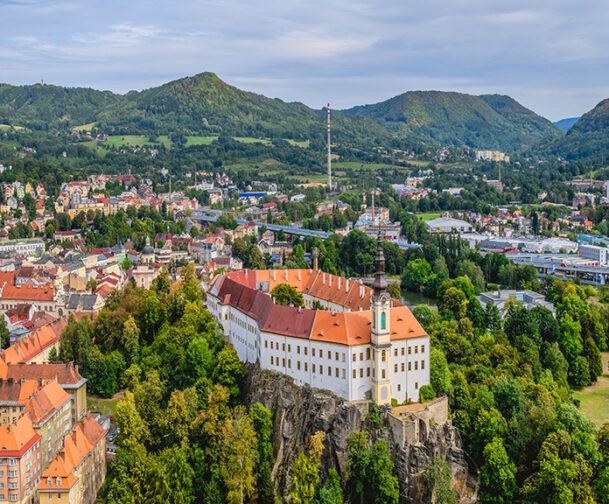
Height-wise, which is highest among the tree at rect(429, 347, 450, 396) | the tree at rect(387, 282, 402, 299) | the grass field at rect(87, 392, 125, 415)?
the tree at rect(429, 347, 450, 396)

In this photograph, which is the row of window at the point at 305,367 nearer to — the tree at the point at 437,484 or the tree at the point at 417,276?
the tree at the point at 437,484

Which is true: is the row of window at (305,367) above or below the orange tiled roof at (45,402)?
above

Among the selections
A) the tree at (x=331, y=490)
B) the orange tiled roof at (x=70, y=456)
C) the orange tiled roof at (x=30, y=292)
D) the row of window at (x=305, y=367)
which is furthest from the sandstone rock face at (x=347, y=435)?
the orange tiled roof at (x=30, y=292)

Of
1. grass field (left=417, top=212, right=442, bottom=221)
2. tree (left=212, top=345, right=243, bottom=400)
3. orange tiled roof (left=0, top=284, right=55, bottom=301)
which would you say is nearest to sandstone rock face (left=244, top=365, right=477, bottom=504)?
tree (left=212, top=345, right=243, bottom=400)

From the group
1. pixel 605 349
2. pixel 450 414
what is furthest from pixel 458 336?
pixel 605 349

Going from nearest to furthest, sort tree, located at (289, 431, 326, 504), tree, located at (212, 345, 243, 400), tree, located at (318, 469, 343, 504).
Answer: tree, located at (318, 469, 343, 504), tree, located at (289, 431, 326, 504), tree, located at (212, 345, 243, 400)

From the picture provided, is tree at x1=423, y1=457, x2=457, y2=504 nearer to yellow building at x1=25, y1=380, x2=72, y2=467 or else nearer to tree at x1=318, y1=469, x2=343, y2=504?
tree at x1=318, y1=469, x2=343, y2=504

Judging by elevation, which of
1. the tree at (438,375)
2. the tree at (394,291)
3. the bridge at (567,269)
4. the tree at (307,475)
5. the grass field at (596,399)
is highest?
the tree at (438,375)
